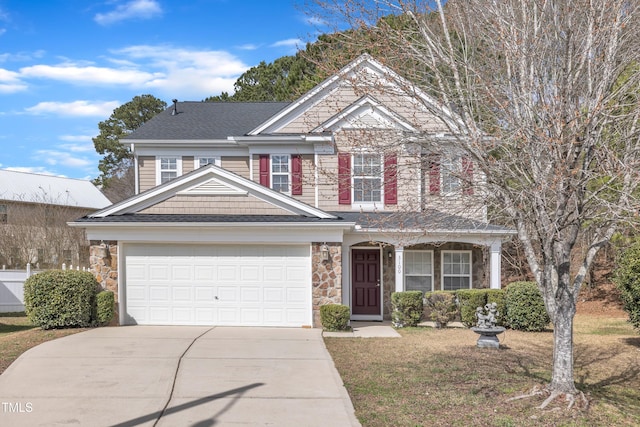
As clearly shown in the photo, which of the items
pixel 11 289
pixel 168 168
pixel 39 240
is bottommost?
pixel 11 289

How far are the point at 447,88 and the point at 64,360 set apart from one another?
8016 mm

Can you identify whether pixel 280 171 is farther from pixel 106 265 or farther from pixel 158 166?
pixel 106 265

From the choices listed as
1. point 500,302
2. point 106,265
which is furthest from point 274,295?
point 500,302

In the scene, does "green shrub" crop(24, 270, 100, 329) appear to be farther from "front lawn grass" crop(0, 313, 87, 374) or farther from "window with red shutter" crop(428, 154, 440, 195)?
"window with red shutter" crop(428, 154, 440, 195)

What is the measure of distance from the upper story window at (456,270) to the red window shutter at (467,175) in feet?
31.1

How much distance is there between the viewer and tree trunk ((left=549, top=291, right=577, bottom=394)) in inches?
302

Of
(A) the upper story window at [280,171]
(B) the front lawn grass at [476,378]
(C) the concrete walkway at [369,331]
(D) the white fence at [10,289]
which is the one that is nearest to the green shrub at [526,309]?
(B) the front lawn grass at [476,378]

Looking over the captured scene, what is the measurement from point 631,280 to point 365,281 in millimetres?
7861

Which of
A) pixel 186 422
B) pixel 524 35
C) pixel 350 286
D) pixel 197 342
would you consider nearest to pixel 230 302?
pixel 197 342

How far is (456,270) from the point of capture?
696 inches

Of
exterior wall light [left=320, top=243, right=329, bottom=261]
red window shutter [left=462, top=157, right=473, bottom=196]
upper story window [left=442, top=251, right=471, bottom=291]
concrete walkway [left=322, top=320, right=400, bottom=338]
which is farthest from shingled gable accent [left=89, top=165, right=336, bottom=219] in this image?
red window shutter [left=462, top=157, right=473, bottom=196]

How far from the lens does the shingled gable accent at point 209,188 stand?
575 inches

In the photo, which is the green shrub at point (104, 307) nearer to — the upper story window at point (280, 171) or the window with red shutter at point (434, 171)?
the upper story window at point (280, 171)

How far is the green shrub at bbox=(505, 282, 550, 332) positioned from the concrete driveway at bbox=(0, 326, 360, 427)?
5.64m
